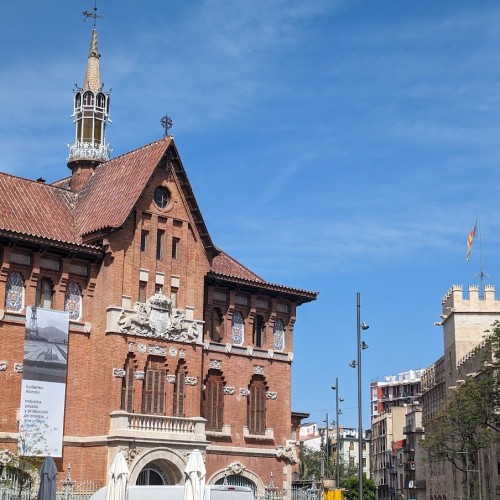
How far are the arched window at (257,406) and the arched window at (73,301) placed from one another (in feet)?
36.4

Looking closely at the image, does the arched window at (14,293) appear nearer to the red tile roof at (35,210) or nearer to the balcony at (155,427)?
the red tile roof at (35,210)

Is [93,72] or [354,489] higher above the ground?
[93,72]

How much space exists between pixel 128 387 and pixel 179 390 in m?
2.99

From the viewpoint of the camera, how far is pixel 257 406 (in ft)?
173

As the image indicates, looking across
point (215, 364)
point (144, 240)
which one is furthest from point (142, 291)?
point (215, 364)

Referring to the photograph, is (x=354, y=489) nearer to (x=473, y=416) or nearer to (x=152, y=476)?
(x=473, y=416)

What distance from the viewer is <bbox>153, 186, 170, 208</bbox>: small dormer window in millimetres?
49406

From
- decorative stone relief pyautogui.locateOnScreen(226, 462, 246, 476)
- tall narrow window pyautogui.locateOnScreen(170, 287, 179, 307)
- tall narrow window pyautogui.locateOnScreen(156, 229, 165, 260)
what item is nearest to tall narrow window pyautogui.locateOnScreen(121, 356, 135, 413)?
tall narrow window pyautogui.locateOnScreen(170, 287, 179, 307)

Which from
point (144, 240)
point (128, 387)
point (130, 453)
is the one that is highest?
point (144, 240)

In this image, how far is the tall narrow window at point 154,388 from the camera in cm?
4688

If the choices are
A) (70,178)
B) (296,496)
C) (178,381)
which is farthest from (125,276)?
(296,496)

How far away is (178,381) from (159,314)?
Answer: 134 inches

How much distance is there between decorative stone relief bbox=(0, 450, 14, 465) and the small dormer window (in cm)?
1417

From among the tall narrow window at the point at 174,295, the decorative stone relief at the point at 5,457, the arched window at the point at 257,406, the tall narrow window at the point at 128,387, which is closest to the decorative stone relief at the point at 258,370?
the arched window at the point at 257,406
